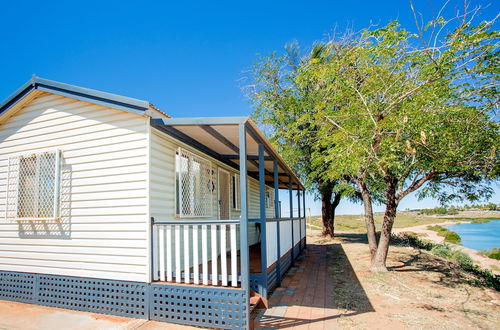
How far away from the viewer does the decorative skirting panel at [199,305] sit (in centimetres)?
401

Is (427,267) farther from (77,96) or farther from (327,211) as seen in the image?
(77,96)

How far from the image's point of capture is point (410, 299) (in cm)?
579

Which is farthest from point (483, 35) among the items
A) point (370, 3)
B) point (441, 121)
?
point (370, 3)

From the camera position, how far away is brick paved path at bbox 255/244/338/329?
173 inches

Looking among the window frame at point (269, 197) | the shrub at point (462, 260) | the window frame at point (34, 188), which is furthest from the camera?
the window frame at point (269, 197)

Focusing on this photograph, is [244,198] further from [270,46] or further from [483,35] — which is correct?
[270,46]

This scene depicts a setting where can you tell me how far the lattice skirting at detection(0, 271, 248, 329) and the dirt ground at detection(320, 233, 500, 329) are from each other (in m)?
1.71

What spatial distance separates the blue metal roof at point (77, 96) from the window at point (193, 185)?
4.19ft

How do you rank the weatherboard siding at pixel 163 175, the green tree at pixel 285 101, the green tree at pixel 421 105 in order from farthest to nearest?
1. the green tree at pixel 285 101
2. the green tree at pixel 421 105
3. the weatherboard siding at pixel 163 175

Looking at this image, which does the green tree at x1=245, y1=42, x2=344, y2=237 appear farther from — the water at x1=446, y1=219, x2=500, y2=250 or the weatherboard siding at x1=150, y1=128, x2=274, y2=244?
the water at x1=446, y1=219, x2=500, y2=250

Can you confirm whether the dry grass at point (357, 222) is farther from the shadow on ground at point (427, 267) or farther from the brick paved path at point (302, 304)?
the brick paved path at point (302, 304)

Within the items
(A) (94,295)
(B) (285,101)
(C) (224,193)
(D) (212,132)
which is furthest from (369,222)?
(A) (94,295)

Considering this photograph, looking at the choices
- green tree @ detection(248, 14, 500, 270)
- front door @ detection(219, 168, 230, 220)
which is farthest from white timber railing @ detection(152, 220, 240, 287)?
front door @ detection(219, 168, 230, 220)

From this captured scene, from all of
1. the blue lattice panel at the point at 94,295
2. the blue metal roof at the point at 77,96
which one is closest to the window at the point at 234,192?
the blue lattice panel at the point at 94,295
